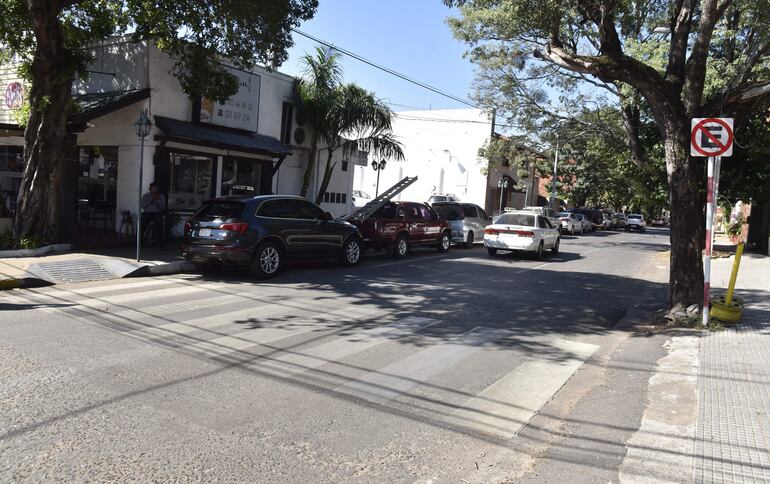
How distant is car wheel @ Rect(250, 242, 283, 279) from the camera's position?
1145 centimetres

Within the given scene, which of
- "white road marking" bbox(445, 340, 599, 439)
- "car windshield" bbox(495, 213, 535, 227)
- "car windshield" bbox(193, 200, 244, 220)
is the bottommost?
"white road marking" bbox(445, 340, 599, 439)

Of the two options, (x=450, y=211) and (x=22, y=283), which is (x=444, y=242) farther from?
(x=22, y=283)

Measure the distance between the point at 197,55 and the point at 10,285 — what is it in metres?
6.98

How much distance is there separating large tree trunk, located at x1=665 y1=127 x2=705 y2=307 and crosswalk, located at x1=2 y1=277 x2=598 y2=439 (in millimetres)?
2573

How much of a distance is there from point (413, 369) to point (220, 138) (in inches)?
480

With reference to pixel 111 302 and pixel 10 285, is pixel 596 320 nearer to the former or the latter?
pixel 111 302

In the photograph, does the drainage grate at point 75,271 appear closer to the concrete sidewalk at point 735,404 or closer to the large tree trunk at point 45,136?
the large tree trunk at point 45,136

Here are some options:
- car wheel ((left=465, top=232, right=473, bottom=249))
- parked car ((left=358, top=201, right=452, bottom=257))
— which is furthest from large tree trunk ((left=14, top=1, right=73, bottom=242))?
car wheel ((left=465, top=232, right=473, bottom=249))

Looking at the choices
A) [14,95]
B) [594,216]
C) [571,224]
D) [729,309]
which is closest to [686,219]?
[729,309]

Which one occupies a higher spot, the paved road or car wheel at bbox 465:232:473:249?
car wheel at bbox 465:232:473:249

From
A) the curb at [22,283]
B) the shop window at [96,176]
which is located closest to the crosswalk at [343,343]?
the curb at [22,283]

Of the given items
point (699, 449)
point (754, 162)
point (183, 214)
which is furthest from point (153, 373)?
point (754, 162)

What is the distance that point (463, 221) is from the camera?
21.4m

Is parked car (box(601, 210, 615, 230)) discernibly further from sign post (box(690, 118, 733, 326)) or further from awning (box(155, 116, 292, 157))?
sign post (box(690, 118, 733, 326))
